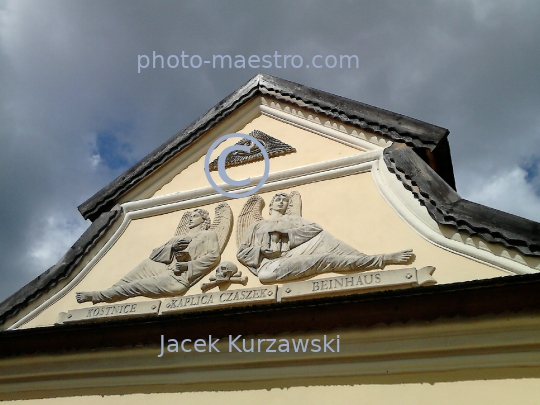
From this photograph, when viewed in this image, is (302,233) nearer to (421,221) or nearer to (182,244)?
(421,221)

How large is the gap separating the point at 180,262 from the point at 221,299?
971mm

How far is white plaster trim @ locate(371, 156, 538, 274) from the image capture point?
507 cm

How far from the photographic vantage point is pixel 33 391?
21.3 ft

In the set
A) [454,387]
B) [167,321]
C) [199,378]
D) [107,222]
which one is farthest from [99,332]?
[454,387]

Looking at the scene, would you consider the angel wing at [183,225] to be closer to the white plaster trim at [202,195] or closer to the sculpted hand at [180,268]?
the white plaster trim at [202,195]

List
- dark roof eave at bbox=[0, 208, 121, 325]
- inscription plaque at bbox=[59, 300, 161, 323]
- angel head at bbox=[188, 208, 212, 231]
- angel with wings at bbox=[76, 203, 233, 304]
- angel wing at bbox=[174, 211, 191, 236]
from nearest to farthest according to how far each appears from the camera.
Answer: inscription plaque at bbox=[59, 300, 161, 323]
angel with wings at bbox=[76, 203, 233, 304]
angel head at bbox=[188, 208, 212, 231]
angel wing at bbox=[174, 211, 191, 236]
dark roof eave at bbox=[0, 208, 121, 325]

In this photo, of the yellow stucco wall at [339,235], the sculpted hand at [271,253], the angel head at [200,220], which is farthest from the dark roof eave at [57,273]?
the sculpted hand at [271,253]

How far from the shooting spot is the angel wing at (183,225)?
289 inches

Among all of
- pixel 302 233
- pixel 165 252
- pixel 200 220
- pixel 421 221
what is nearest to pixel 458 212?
pixel 421 221

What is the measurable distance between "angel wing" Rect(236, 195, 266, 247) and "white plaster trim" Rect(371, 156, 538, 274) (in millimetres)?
1650

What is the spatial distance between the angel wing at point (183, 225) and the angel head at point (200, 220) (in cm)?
8

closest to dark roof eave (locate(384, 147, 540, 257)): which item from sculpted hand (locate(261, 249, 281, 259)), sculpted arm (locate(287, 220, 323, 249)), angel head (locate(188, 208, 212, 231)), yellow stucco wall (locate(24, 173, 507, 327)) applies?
yellow stucco wall (locate(24, 173, 507, 327))

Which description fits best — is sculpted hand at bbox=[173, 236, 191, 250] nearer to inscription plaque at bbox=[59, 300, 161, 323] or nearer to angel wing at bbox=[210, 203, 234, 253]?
angel wing at bbox=[210, 203, 234, 253]

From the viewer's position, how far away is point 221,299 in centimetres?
620
